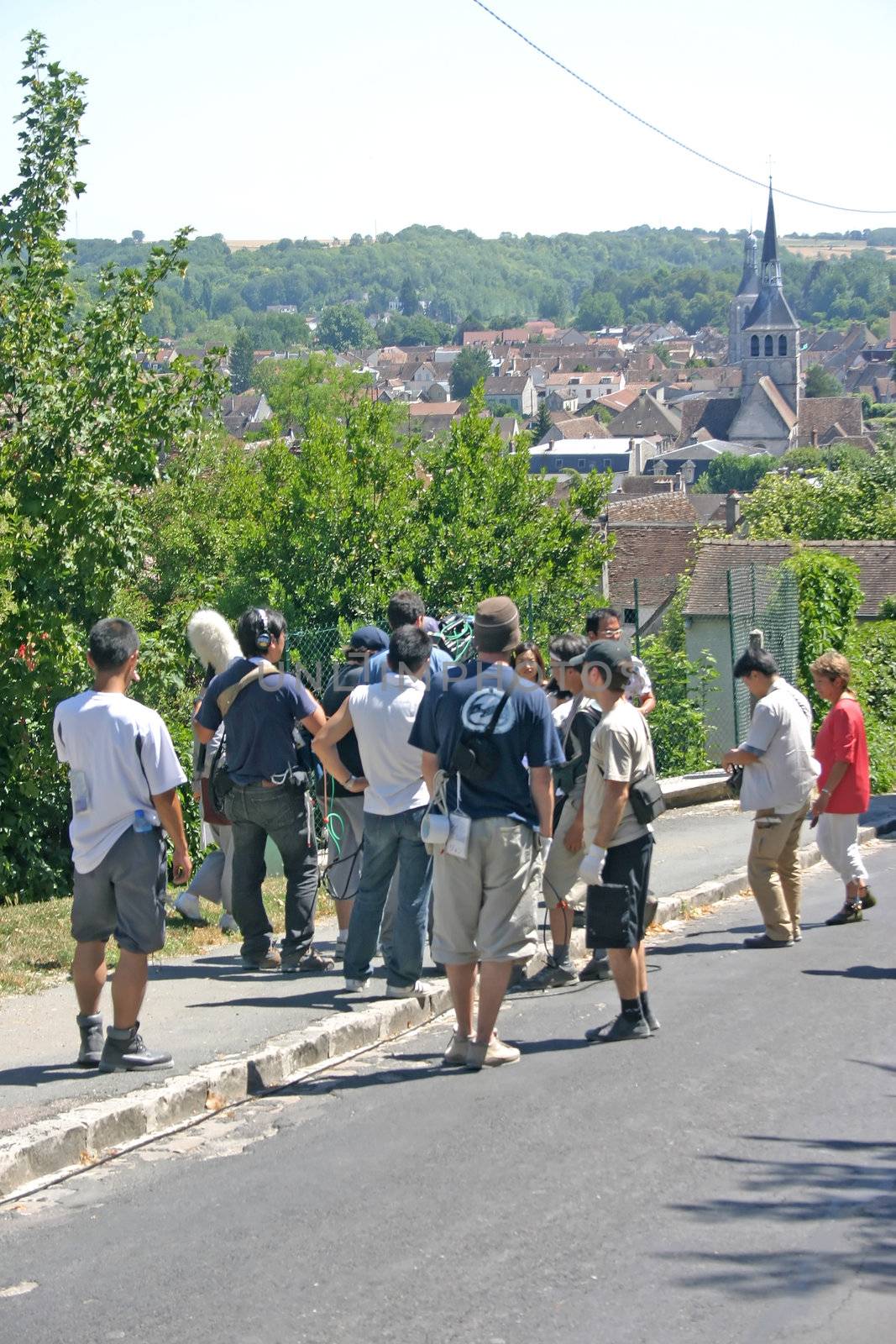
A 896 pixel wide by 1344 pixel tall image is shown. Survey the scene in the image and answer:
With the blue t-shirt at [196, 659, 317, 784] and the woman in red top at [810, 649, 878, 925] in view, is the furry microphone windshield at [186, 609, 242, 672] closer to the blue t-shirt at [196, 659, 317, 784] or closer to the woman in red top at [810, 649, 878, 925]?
the blue t-shirt at [196, 659, 317, 784]

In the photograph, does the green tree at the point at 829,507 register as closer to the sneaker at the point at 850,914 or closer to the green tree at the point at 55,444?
the green tree at the point at 55,444

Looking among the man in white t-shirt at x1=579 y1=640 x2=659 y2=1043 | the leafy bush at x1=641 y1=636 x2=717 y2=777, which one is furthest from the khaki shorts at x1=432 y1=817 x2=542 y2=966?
the leafy bush at x1=641 y1=636 x2=717 y2=777

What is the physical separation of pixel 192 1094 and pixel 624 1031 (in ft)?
6.63

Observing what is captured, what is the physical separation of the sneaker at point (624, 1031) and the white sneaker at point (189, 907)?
322cm

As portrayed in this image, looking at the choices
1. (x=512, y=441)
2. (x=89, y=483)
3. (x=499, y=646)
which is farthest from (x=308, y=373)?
(x=499, y=646)

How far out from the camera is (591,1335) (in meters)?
4.35

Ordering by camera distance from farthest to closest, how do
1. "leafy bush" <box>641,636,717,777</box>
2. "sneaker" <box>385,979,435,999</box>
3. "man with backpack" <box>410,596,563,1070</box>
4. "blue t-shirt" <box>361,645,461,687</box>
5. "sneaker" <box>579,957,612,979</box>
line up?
"leafy bush" <box>641,636,717,777</box> → "sneaker" <box>579,957,612,979</box> → "blue t-shirt" <box>361,645,461,687</box> → "sneaker" <box>385,979,435,999</box> → "man with backpack" <box>410,596,563,1070</box>

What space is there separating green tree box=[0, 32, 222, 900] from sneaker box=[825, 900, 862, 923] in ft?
18.5

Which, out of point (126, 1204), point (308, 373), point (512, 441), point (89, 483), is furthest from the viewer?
point (308, 373)

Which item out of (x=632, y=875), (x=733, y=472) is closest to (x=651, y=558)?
(x=632, y=875)

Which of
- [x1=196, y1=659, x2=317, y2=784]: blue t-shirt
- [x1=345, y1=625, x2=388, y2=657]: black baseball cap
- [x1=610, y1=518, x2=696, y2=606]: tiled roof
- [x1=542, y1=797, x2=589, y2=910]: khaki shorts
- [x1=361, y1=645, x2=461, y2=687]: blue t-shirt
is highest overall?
[x1=610, y1=518, x2=696, y2=606]: tiled roof

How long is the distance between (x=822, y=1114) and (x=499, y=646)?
A: 7.35 ft

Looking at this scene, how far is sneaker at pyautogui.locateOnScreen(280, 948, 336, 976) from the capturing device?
27.7 ft

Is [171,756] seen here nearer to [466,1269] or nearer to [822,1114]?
[466,1269]
